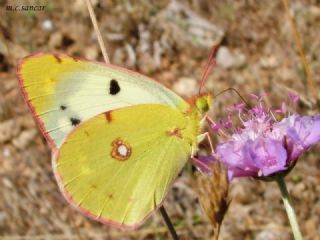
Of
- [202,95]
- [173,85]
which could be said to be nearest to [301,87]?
[173,85]

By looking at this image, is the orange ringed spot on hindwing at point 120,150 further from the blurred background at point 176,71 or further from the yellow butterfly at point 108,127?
the blurred background at point 176,71

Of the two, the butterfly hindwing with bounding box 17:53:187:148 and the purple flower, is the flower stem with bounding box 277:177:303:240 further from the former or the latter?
the butterfly hindwing with bounding box 17:53:187:148

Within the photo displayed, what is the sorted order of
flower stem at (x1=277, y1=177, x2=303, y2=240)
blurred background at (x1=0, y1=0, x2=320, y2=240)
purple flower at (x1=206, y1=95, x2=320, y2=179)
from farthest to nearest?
blurred background at (x1=0, y1=0, x2=320, y2=240)
purple flower at (x1=206, y1=95, x2=320, y2=179)
flower stem at (x1=277, y1=177, x2=303, y2=240)

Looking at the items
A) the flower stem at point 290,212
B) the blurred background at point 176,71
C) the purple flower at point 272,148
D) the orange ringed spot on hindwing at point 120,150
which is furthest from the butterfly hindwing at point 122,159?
the blurred background at point 176,71

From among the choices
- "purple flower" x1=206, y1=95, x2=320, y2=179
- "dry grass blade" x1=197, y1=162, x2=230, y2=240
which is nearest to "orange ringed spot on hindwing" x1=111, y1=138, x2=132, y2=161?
"purple flower" x1=206, y1=95, x2=320, y2=179

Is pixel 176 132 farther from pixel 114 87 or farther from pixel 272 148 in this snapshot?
pixel 272 148

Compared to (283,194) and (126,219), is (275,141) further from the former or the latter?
(126,219)
